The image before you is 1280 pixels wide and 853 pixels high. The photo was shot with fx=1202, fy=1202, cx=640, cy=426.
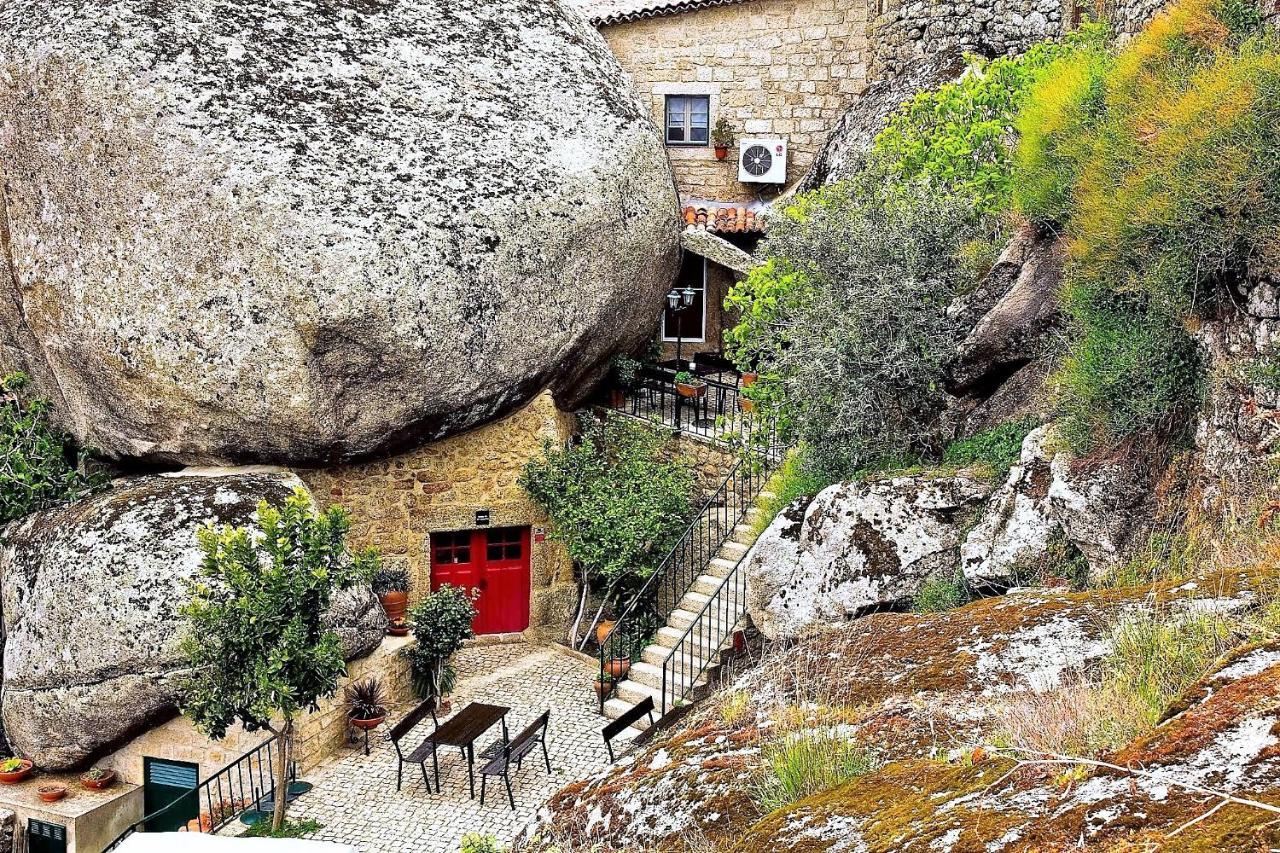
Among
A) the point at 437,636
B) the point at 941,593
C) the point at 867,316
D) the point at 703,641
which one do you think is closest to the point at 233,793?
the point at 437,636

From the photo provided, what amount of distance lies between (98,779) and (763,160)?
14086mm

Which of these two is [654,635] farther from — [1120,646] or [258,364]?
[1120,646]

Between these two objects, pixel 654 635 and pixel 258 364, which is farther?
pixel 654 635

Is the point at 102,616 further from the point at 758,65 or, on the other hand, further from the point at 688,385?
the point at 758,65

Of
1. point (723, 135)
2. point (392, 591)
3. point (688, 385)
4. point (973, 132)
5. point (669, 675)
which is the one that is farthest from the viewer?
point (723, 135)

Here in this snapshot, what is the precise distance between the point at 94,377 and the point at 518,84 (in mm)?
6387

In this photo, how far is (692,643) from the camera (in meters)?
13.2

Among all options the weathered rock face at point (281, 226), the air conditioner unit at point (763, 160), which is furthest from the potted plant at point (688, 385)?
the air conditioner unit at point (763, 160)

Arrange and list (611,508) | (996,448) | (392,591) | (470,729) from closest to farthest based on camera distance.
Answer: (996,448), (470,729), (392,591), (611,508)

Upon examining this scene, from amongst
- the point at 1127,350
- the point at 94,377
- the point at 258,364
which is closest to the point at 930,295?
the point at 1127,350

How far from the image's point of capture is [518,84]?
616 inches

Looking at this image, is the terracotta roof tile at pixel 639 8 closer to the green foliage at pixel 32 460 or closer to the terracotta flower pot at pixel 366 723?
the green foliage at pixel 32 460

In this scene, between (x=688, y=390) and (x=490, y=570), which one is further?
(x=688, y=390)

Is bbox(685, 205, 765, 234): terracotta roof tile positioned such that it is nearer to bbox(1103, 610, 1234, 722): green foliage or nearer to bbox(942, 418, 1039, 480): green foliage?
bbox(942, 418, 1039, 480): green foliage
